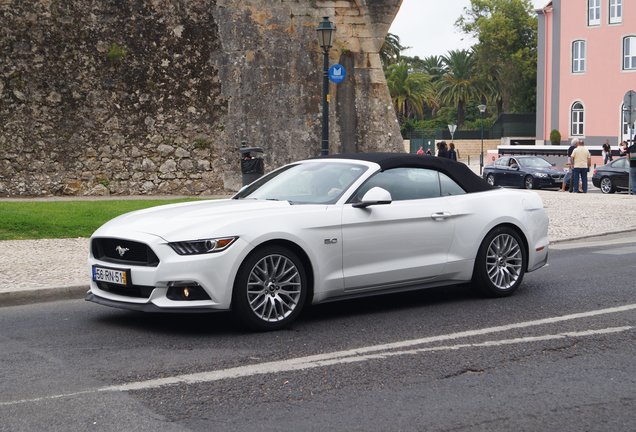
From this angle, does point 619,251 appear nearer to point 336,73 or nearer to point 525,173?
point 336,73

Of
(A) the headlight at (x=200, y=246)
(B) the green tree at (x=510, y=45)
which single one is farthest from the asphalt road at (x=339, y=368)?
(B) the green tree at (x=510, y=45)

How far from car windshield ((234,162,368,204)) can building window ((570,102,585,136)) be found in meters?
57.5

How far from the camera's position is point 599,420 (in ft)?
17.7

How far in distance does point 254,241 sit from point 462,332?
6.01 feet

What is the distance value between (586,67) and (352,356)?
59567 mm

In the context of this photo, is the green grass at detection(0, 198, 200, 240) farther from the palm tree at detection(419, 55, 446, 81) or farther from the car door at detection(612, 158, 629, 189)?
the palm tree at detection(419, 55, 446, 81)

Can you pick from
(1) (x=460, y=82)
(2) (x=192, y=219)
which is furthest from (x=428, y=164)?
(1) (x=460, y=82)

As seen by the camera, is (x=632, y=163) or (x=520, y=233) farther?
(x=632, y=163)

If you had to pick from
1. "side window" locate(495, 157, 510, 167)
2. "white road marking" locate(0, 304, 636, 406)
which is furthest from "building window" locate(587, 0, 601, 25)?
"white road marking" locate(0, 304, 636, 406)

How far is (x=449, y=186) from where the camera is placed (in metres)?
9.41

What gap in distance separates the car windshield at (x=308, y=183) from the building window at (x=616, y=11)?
184ft

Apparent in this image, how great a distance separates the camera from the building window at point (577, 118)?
64062 mm

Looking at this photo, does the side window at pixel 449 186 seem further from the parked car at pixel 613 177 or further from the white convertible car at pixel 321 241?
the parked car at pixel 613 177

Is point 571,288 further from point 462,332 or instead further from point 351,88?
point 351,88
